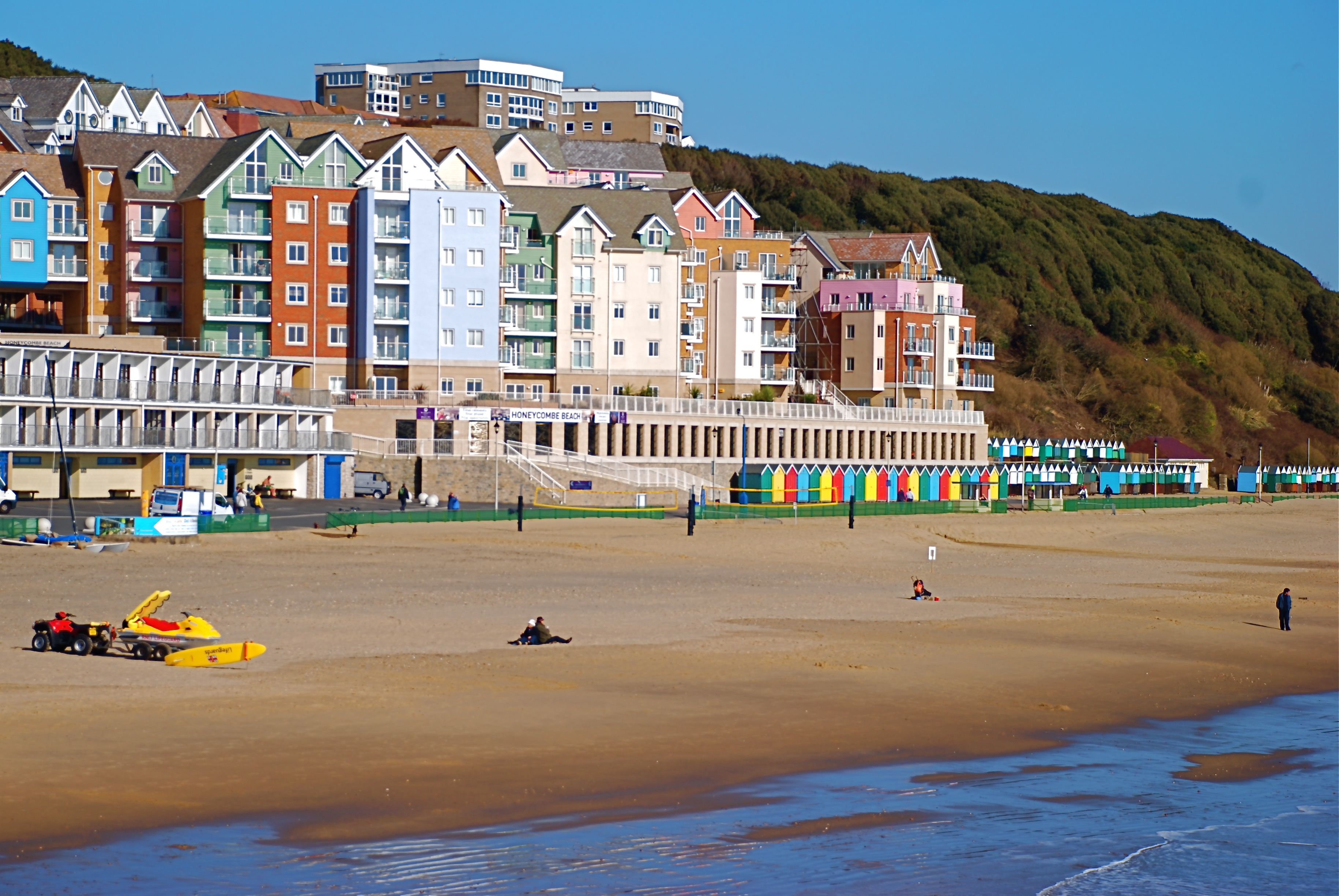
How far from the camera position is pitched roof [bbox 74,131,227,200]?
8131 cm

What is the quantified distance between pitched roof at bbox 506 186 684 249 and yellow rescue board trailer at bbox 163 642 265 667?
215 feet

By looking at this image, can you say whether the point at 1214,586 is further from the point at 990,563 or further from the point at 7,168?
the point at 7,168

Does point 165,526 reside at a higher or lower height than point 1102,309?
lower

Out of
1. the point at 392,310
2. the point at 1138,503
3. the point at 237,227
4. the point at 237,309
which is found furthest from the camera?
the point at 1138,503

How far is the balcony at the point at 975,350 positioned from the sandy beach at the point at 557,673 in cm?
5592

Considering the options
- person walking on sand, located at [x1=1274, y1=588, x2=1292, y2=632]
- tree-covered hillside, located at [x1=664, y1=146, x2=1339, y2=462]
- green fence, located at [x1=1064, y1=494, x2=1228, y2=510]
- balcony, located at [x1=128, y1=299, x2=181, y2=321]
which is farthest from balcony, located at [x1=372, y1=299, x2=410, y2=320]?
person walking on sand, located at [x1=1274, y1=588, x2=1292, y2=632]

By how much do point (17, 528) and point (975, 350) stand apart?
247ft

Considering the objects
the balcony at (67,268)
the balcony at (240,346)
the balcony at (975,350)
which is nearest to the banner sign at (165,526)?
the balcony at (240,346)

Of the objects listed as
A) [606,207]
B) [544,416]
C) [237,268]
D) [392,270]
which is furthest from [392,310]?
[606,207]

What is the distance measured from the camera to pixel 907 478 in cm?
7938

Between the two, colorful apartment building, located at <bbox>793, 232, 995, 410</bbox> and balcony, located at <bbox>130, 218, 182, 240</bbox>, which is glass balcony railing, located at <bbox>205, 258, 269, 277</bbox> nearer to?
balcony, located at <bbox>130, 218, 182, 240</bbox>

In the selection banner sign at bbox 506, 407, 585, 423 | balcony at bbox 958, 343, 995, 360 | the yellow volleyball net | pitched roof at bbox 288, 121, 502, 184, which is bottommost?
the yellow volleyball net

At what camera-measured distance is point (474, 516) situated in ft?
179

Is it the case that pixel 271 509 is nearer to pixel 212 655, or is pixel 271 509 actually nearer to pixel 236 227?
pixel 236 227
